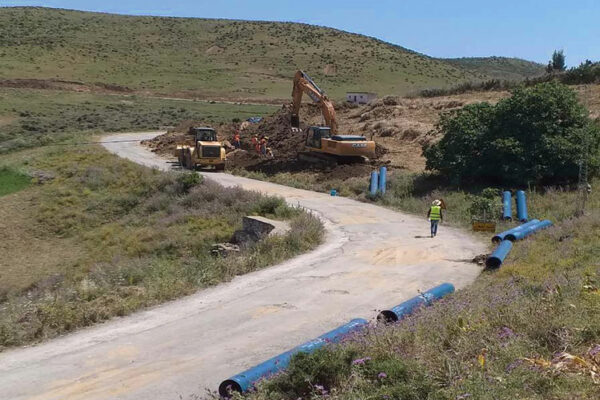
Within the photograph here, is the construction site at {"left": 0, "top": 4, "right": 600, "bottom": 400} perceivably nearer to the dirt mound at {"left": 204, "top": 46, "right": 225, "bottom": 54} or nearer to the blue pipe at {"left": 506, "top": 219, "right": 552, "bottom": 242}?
the blue pipe at {"left": 506, "top": 219, "right": 552, "bottom": 242}

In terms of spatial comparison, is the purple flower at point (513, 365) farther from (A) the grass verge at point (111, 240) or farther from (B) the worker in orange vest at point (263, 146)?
(B) the worker in orange vest at point (263, 146)

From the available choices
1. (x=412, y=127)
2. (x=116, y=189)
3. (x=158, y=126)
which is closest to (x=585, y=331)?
(x=116, y=189)

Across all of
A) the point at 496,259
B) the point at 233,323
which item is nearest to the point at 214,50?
the point at 496,259

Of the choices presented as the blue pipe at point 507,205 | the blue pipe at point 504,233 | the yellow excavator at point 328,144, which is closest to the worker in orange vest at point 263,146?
Answer: the yellow excavator at point 328,144

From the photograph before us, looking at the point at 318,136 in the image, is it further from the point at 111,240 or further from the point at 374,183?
the point at 111,240

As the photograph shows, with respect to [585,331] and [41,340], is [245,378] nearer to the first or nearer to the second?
[585,331]

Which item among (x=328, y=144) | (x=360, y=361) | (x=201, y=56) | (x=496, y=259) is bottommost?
(x=496, y=259)

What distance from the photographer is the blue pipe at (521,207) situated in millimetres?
20850

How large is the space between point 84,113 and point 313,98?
127 ft

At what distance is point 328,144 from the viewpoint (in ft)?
107

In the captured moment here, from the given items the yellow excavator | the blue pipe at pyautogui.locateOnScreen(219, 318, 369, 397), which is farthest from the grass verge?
the yellow excavator

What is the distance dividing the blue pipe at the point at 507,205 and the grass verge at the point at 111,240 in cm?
631

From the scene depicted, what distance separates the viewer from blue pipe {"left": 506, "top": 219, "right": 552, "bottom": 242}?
17.4m

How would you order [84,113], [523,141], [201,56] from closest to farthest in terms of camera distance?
1. [523,141]
2. [84,113]
3. [201,56]
